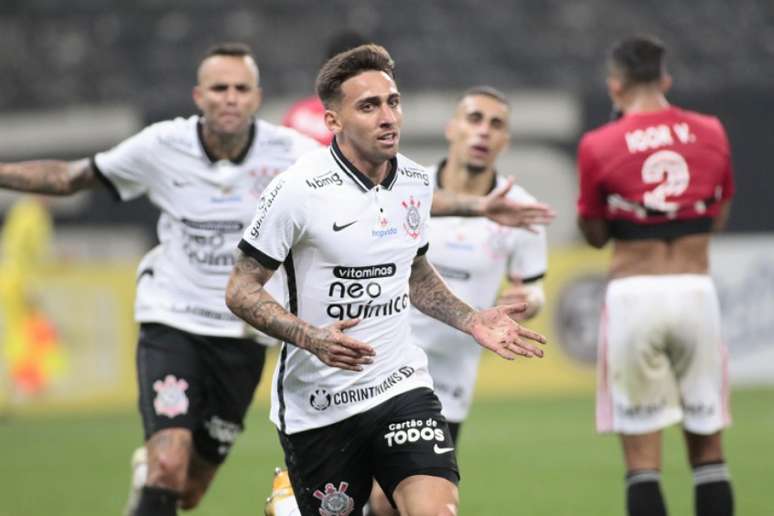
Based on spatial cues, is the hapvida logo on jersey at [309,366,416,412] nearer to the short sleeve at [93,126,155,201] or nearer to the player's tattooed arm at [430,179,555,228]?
the player's tattooed arm at [430,179,555,228]

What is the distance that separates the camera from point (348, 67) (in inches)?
218

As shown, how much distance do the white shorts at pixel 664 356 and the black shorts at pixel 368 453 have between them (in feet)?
5.30

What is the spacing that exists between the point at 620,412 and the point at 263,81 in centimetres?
1426

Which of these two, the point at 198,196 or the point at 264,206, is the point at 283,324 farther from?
the point at 198,196

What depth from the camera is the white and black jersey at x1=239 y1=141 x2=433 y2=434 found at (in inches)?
215

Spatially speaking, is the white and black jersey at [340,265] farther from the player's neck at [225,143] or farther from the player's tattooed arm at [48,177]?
the player's tattooed arm at [48,177]

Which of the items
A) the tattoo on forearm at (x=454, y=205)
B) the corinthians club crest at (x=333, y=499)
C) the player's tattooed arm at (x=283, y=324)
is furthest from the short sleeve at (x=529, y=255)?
the player's tattooed arm at (x=283, y=324)

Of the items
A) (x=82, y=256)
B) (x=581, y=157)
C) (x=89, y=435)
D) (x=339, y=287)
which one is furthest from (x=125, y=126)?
(x=339, y=287)

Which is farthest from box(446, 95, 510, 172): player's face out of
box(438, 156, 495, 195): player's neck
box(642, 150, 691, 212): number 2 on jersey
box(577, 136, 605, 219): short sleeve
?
box(642, 150, 691, 212): number 2 on jersey

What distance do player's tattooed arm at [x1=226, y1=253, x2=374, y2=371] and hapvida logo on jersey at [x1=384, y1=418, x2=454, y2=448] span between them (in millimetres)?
427

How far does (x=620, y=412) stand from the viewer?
699 cm

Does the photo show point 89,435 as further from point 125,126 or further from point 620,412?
point 620,412

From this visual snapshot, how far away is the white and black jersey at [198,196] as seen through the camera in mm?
7297

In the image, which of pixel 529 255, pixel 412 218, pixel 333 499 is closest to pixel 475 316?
pixel 412 218
